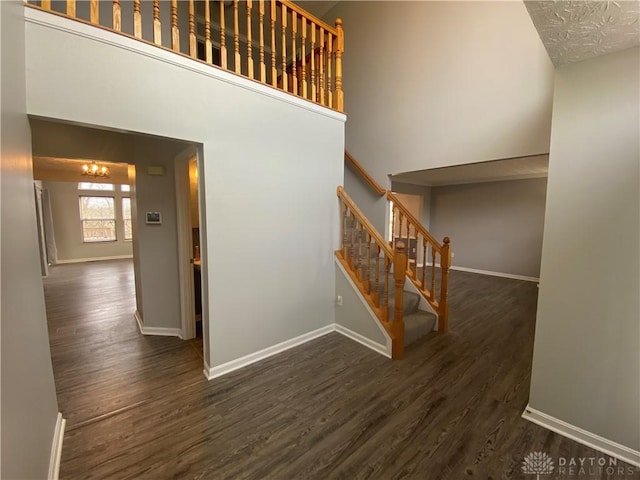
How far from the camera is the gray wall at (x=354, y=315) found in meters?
2.76

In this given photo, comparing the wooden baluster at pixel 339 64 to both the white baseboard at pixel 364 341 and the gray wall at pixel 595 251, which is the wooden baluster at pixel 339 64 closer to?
the gray wall at pixel 595 251

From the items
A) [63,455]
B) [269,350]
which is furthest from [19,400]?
[269,350]

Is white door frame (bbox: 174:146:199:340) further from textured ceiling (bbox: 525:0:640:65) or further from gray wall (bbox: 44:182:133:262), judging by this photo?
gray wall (bbox: 44:182:133:262)

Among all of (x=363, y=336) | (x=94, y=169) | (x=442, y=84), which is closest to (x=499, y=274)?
(x=442, y=84)

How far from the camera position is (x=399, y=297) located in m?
2.53

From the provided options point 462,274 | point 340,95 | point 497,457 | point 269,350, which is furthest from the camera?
point 462,274

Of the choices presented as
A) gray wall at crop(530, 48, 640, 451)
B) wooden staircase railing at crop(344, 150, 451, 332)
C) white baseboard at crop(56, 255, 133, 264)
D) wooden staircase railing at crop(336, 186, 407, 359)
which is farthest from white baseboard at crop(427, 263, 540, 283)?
white baseboard at crop(56, 255, 133, 264)

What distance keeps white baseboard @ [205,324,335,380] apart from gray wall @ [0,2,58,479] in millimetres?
1003

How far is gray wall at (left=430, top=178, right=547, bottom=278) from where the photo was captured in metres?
5.51

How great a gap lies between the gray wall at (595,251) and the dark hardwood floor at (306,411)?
357 mm

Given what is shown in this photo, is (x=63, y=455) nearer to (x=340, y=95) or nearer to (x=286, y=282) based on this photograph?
(x=286, y=282)

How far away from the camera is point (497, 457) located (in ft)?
5.12

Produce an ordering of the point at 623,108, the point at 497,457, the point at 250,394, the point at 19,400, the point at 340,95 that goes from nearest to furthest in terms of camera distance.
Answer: the point at 19,400 < the point at 623,108 < the point at 497,457 < the point at 250,394 < the point at 340,95

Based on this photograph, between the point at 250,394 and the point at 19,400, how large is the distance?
1.37 meters
